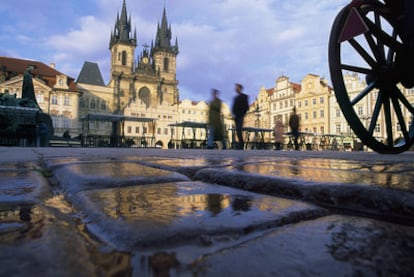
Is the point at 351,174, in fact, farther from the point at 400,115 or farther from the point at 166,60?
the point at 166,60

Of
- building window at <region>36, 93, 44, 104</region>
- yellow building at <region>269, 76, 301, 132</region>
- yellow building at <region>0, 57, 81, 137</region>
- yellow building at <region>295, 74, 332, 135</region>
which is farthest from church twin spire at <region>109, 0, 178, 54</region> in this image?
yellow building at <region>295, 74, 332, 135</region>

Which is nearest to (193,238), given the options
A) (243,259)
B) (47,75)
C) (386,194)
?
(243,259)

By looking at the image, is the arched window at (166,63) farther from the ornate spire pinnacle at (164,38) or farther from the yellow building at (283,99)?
the yellow building at (283,99)

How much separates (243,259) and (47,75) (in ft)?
137

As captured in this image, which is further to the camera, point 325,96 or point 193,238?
point 325,96

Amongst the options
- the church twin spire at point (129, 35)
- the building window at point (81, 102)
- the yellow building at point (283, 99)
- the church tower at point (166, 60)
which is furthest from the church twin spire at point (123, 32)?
the yellow building at point (283, 99)

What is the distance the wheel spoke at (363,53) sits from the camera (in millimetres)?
1836

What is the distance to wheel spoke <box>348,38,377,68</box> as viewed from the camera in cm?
184

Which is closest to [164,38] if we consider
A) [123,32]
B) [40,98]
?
[123,32]

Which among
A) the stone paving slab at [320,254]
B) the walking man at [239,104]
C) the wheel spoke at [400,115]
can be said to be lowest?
the stone paving slab at [320,254]

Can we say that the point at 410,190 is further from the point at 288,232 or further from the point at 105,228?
the point at 105,228

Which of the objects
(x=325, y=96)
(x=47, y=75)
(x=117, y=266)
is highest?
(x=47, y=75)

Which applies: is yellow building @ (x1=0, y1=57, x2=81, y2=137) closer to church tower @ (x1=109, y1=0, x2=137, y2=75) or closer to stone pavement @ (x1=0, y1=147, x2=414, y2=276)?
church tower @ (x1=109, y1=0, x2=137, y2=75)

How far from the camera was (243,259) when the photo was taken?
0.33 meters
